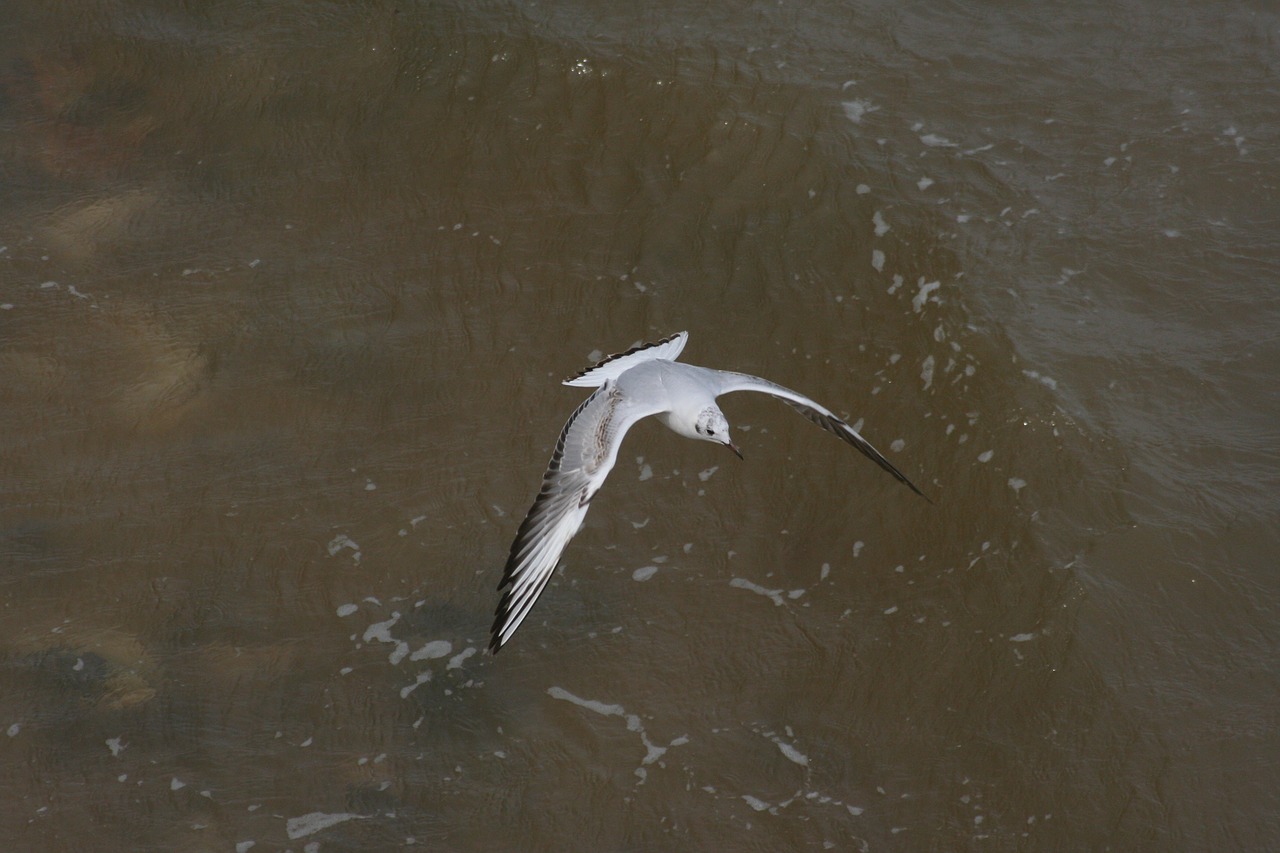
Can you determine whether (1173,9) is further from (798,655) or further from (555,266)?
(798,655)

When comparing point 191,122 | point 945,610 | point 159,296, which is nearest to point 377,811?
point 945,610

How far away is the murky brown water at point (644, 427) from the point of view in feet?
18.5

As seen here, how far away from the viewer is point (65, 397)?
682cm

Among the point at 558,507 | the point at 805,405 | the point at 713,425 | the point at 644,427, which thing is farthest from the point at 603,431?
the point at 644,427

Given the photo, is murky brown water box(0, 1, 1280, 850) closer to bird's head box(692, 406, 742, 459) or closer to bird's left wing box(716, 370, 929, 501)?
bird's left wing box(716, 370, 929, 501)

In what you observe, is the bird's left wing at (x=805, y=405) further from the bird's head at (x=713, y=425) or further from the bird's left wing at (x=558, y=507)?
the bird's left wing at (x=558, y=507)

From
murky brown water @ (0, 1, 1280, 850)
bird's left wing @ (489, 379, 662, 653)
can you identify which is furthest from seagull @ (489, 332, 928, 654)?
murky brown water @ (0, 1, 1280, 850)

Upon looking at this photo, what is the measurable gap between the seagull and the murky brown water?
0.85m

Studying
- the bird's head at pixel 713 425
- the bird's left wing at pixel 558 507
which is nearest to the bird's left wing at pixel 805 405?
the bird's head at pixel 713 425

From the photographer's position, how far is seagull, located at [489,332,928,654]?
482cm

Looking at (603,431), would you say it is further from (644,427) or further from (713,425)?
(644,427)

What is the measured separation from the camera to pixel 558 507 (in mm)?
4910

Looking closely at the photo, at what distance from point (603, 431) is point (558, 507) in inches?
15.0

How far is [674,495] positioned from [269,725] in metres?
2.24
